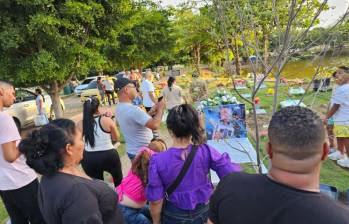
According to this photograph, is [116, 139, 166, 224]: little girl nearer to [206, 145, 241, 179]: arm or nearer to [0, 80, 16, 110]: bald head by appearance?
[206, 145, 241, 179]: arm

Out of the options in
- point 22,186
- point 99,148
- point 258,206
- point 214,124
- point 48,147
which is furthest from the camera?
point 214,124

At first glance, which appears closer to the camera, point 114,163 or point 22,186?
point 22,186

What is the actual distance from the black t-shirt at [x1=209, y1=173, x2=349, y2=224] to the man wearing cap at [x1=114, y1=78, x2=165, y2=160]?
1.99 m

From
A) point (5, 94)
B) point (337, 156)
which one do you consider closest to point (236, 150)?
point (337, 156)

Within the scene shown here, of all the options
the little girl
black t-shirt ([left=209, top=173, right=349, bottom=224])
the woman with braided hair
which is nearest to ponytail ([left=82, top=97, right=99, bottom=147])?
the woman with braided hair

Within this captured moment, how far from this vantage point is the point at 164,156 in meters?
2.22

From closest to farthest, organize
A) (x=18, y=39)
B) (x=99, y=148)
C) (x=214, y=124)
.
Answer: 1. (x=99, y=148)
2. (x=214, y=124)
3. (x=18, y=39)

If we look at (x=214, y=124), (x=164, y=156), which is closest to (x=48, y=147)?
(x=164, y=156)

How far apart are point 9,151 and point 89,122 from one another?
100 centimetres

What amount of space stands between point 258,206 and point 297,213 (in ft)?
0.51

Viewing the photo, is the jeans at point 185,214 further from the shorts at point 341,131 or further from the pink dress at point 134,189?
the shorts at point 341,131

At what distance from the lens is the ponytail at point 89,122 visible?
3391 millimetres

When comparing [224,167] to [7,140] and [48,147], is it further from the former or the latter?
[7,140]

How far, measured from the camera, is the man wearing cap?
3344mm
